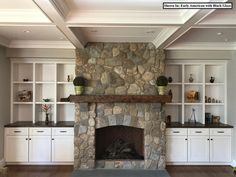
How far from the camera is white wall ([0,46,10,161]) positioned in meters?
5.83

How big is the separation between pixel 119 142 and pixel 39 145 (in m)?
1.81

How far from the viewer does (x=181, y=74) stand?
6559mm

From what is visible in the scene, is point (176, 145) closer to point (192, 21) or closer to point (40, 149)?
point (40, 149)

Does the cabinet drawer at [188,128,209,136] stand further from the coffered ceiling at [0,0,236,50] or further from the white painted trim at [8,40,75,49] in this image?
the white painted trim at [8,40,75,49]

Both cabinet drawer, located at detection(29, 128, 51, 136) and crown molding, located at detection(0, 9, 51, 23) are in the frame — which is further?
cabinet drawer, located at detection(29, 128, 51, 136)

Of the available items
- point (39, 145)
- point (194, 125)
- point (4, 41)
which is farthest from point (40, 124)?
point (194, 125)

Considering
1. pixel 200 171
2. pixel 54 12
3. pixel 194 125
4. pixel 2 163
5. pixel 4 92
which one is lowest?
pixel 200 171

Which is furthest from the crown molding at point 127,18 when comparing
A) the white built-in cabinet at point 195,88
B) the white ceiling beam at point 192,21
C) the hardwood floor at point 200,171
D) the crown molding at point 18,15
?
the hardwood floor at point 200,171

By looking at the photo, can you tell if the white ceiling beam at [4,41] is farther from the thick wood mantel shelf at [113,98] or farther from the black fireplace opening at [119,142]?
the black fireplace opening at [119,142]

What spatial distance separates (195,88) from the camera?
6.70 meters

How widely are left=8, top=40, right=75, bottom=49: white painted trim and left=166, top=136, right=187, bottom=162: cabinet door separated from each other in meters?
3.10

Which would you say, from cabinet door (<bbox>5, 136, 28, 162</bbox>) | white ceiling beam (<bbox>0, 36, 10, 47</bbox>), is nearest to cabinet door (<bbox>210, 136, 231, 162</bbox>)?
cabinet door (<bbox>5, 136, 28, 162</bbox>)

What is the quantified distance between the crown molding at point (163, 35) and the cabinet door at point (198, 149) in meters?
2.32

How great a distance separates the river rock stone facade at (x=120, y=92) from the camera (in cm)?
577
